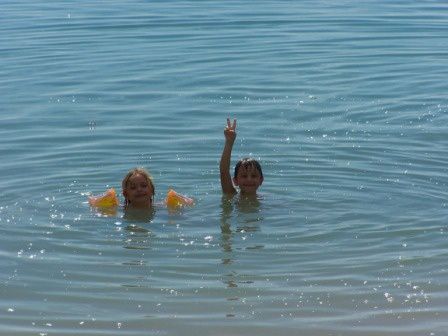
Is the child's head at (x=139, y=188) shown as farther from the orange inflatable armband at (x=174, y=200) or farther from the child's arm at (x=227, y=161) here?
the child's arm at (x=227, y=161)

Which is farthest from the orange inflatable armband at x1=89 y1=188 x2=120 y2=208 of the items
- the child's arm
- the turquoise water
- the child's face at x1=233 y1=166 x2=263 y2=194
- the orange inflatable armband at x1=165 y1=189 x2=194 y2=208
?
the child's face at x1=233 y1=166 x2=263 y2=194

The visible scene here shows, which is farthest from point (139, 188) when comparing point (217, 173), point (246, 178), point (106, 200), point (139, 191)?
point (217, 173)

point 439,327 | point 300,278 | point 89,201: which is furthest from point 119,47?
point 439,327

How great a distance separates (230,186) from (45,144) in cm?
293

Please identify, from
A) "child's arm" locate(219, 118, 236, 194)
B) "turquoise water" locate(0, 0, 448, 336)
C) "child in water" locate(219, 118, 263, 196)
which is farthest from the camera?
"child in water" locate(219, 118, 263, 196)

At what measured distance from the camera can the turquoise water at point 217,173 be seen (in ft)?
28.7

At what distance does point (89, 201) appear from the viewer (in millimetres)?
11664

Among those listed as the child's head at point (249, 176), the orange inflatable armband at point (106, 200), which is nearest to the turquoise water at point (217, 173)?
the orange inflatable armband at point (106, 200)

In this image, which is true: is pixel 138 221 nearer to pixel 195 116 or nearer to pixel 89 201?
pixel 89 201

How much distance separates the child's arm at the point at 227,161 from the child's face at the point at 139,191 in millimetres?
743

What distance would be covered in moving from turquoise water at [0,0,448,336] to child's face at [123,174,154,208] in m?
0.18

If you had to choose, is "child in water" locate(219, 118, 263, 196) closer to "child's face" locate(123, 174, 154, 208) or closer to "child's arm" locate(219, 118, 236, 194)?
"child's arm" locate(219, 118, 236, 194)

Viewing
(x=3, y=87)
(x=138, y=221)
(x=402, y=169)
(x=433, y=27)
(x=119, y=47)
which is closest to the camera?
(x=138, y=221)

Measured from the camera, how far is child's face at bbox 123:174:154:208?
38.1 feet
